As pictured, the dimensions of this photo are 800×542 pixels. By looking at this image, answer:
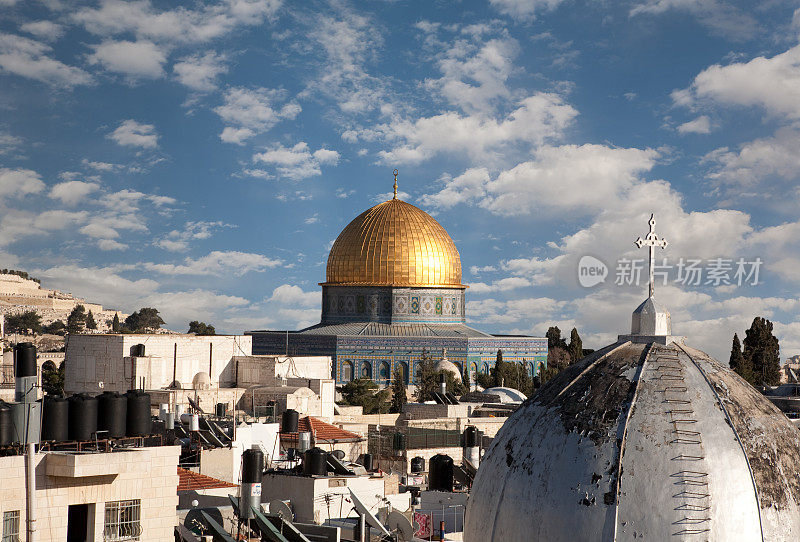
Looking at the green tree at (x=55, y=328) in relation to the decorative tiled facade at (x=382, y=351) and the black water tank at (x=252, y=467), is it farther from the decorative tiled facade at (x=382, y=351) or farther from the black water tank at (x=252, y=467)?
the black water tank at (x=252, y=467)

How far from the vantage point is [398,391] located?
34.2 m

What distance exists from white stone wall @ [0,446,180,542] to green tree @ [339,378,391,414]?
20.7 metres

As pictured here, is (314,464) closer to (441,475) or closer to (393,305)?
(441,475)

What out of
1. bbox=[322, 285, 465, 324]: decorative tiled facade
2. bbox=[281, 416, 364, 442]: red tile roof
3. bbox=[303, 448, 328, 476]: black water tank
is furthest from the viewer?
bbox=[322, 285, 465, 324]: decorative tiled facade

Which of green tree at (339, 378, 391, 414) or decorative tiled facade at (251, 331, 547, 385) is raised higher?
decorative tiled facade at (251, 331, 547, 385)

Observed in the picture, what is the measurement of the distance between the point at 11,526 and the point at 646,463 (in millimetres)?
5044

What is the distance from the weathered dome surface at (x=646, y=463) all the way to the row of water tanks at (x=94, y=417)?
363 centimetres

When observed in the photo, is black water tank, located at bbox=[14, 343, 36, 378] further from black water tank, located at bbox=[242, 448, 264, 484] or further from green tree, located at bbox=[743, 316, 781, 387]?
green tree, located at bbox=[743, 316, 781, 387]

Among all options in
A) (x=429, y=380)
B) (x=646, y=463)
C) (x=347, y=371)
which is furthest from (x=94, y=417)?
(x=347, y=371)

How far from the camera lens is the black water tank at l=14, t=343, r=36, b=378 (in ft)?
24.4

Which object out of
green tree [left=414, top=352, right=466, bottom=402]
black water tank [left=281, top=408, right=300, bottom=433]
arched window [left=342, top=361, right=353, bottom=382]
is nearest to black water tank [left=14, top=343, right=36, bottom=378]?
black water tank [left=281, top=408, right=300, bottom=433]

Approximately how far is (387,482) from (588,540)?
7612 millimetres

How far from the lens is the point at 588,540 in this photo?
597 centimetres

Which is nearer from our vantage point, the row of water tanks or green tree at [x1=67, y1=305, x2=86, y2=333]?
the row of water tanks
